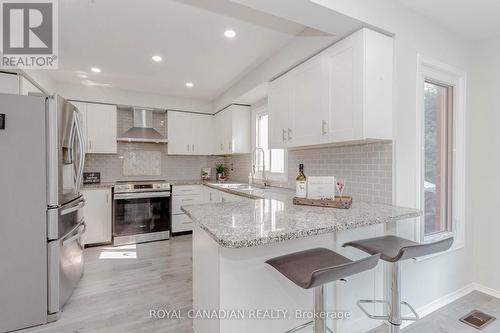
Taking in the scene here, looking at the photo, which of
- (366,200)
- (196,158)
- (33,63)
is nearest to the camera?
(366,200)

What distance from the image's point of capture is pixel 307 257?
4.33 ft

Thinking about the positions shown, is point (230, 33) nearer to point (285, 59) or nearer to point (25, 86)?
point (285, 59)

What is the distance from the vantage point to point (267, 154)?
383 cm

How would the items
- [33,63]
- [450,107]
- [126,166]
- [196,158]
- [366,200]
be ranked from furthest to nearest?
[196,158] < [126,166] < [33,63] < [450,107] < [366,200]

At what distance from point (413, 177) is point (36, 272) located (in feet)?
10.2

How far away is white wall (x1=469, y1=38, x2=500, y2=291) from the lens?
2.29m

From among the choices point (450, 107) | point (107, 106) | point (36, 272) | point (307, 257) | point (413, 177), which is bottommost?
point (36, 272)

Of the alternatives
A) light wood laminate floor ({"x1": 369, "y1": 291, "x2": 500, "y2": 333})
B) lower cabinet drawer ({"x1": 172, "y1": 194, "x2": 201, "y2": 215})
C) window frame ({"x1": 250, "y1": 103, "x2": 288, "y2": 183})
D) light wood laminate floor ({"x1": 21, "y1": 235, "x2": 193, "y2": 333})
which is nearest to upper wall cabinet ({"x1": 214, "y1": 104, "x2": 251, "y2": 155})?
window frame ({"x1": 250, "y1": 103, "x2": 288, "y2": 183})

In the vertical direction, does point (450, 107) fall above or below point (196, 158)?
above

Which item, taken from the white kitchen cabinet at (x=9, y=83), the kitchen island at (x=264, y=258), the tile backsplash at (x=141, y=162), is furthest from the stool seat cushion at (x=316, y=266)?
the tile backsplash at (x=141, y=162)

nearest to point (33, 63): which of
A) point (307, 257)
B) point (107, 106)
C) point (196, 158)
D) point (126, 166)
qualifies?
point (107, 106)

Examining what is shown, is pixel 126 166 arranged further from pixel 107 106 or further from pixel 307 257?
pixel 307 257

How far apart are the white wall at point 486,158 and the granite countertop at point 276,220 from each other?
54.2 inches

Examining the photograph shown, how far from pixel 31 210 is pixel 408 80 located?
317 cm
